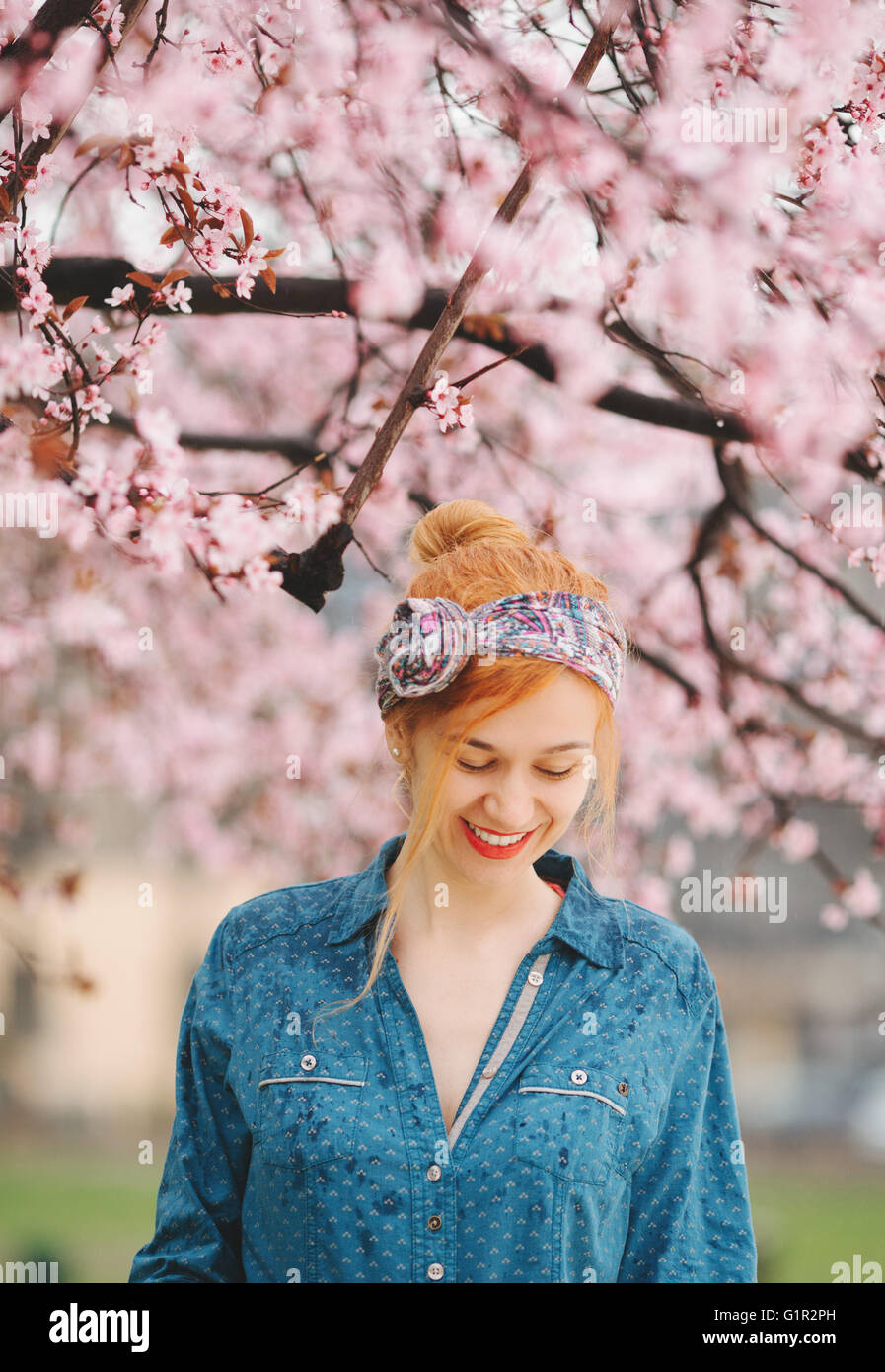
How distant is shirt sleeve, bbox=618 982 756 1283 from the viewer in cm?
107

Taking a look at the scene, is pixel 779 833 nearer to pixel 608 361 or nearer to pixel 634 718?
pixel 634 718

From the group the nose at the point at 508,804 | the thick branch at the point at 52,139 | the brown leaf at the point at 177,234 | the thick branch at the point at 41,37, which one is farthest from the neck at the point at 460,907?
the thick branch at the point at 41,37

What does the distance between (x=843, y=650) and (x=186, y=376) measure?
64.0 inches

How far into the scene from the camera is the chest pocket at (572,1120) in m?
0.99

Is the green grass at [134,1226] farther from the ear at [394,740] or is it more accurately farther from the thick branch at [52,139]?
the thick branch at [52,139]

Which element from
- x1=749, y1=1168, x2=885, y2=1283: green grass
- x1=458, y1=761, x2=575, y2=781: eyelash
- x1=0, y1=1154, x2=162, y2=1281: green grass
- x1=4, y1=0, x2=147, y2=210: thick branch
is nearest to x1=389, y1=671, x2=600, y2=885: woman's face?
x1=458, y1=761, x2=575, y2=781: eyelash

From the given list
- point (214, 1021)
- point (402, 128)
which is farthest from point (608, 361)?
point (214, 1021)

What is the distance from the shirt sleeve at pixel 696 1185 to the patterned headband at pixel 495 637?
39 centimetres

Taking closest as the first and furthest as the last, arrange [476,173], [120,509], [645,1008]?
[645,1008]
[120,509]
[476,173]

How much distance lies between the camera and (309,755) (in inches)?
108

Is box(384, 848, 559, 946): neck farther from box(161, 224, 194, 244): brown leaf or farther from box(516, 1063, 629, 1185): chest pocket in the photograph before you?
box(161, 224, 194, 244): brown leaf

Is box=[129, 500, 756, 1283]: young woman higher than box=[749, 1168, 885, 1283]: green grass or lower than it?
higher

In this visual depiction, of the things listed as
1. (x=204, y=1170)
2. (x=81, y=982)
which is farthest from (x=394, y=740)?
(x=81, y=982)

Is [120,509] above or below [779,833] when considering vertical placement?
above
